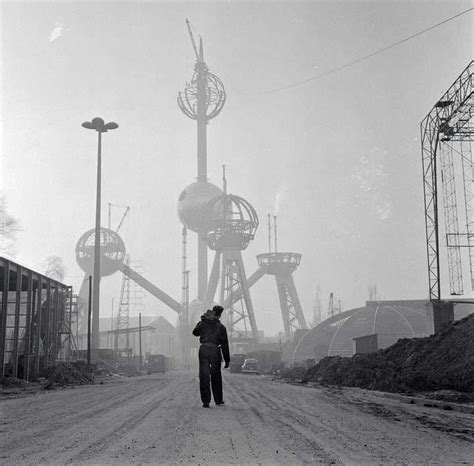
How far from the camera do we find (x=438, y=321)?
101 feet

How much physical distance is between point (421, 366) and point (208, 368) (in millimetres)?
11286

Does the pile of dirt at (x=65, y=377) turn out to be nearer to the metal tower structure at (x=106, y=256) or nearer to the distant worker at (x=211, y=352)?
the distant worker at (x=211, y=352)

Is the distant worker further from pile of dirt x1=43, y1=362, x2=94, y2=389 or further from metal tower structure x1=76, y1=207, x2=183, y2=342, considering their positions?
metal tower structure x1=76, y1=207, x2=183, y2=342

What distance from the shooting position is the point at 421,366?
18906 millimetres

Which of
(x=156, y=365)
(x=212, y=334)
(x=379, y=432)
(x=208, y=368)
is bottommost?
(x=156, y=365)

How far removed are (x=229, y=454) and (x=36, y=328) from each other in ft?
94.1

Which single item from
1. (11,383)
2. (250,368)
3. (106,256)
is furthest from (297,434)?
(106,256)

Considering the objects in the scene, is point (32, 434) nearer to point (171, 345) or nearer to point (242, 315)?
point (242, 315)

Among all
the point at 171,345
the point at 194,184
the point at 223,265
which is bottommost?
the point at 171,345

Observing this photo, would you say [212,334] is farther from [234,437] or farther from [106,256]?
[106,256]

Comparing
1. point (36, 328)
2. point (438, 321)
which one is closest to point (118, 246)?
point (36, 328)

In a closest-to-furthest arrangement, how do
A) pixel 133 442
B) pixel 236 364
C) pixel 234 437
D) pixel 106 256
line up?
1. pixel 133 442
2. pixel 234 437
3. pixel 236 364
4. pixel 106 256

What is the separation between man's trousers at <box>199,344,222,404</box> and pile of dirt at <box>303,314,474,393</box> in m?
7.89

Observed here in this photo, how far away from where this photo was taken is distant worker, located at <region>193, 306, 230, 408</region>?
32.1 feet
